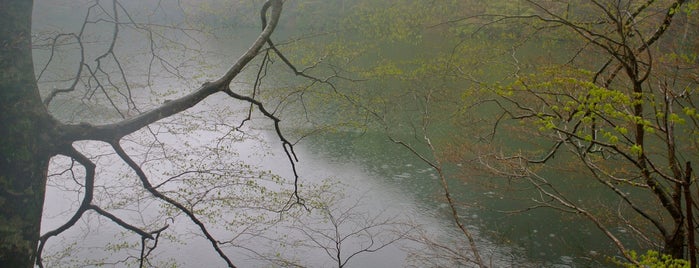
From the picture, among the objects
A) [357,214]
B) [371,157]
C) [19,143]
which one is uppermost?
[371,157]

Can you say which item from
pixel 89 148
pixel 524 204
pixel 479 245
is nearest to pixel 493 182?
pixel 524 204

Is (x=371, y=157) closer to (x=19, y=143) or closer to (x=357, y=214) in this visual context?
(x=357, y=214)

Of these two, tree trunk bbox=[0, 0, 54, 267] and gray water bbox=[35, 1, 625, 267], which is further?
gray water bbox=[35, 1, 625, 267]

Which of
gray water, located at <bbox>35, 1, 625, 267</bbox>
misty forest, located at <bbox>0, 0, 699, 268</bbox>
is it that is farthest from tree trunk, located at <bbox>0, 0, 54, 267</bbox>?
gray water, located at <bbox>35, 1, 625, 267</bbox>

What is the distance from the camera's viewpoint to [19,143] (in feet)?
6.29

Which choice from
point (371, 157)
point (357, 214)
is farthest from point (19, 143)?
point (371, 157)

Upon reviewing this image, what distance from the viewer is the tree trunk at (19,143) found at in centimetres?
188

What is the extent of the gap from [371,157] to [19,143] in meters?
7.88

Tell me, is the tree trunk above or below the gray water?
below

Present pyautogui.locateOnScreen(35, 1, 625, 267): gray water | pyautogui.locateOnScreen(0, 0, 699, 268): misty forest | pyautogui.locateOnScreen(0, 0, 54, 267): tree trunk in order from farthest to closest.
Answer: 1. pyautogui.locateOnScreen(35, 1, 625, 267): gray water
2. pyautogui.locateOnScreen(0, 0, 699, 268): misty forest
3. pyautogui.locateOnScreen(0, 0, 54, 267): tree trunk

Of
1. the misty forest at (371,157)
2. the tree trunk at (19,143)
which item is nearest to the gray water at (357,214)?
the misty forest at (371,157)

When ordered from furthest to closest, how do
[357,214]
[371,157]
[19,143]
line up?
[371,157]
[357,214]
[19,143]

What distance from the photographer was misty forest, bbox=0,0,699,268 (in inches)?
92.4

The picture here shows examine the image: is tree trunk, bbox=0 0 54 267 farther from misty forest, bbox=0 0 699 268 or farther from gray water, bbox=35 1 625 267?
gray water, bbox=35 1 625 267
